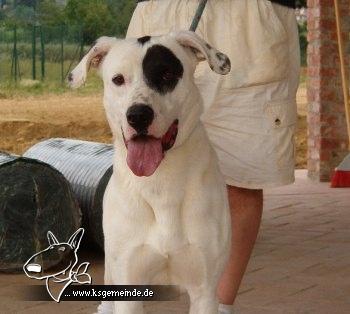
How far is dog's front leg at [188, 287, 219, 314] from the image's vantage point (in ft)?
10.5

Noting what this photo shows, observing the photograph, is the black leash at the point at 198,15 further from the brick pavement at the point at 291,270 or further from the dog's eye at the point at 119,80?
the brick pavement at the point at 291,270

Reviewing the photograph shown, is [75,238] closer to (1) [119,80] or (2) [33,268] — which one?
(2) [33,268]

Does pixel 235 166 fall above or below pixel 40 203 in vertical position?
above

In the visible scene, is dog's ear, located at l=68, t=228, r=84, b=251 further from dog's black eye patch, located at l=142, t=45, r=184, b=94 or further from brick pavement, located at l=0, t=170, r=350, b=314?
dog's black eye patch, located at l=142, t=45, r=184, b=94

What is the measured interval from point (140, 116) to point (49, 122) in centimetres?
1130

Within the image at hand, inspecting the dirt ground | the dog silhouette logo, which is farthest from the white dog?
the dirt ground

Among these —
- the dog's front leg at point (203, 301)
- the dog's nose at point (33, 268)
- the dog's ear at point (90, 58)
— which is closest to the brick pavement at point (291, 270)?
the dog's nose at point (33, 268)

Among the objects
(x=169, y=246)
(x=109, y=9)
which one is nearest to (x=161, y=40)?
(x=169, y=246)

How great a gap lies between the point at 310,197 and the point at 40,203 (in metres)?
3.58

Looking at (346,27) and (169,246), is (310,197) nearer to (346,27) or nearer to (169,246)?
(346,27)

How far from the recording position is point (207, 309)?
3.19 m

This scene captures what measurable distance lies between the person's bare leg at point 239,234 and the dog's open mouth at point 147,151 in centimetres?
102

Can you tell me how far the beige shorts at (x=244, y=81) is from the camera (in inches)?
153

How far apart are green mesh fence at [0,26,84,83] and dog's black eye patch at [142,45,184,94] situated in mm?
8691
